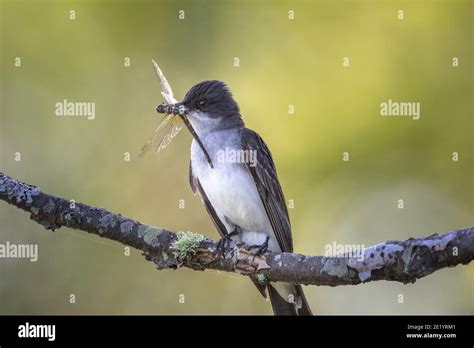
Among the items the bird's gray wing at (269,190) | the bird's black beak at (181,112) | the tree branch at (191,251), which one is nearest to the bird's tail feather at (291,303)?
the bird's gray wing at (269,190)

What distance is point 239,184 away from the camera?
20.4 feet

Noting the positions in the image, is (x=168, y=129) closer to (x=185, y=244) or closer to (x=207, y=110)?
(x=207, y=110)

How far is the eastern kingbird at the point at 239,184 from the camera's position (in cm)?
620

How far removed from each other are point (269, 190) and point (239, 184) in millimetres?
314

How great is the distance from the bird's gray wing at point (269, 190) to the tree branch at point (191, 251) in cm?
108

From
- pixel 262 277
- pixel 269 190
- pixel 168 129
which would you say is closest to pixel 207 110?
pixel 168 129

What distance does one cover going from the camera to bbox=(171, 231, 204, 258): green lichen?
4.96m

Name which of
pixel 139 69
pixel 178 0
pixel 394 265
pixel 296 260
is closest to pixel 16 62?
pixel 139 69

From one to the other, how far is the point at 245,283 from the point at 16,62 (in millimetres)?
4362

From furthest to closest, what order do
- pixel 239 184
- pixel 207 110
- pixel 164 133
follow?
pixel 207 110, pixel 164 133, pixel 239 184

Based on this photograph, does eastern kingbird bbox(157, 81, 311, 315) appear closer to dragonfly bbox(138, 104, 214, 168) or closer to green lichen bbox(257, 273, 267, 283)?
dragonfly bbox(138, 104, 214, 168)

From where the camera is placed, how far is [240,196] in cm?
618

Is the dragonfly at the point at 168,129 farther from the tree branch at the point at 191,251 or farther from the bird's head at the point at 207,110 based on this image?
the tree branch at the point at 191,251
